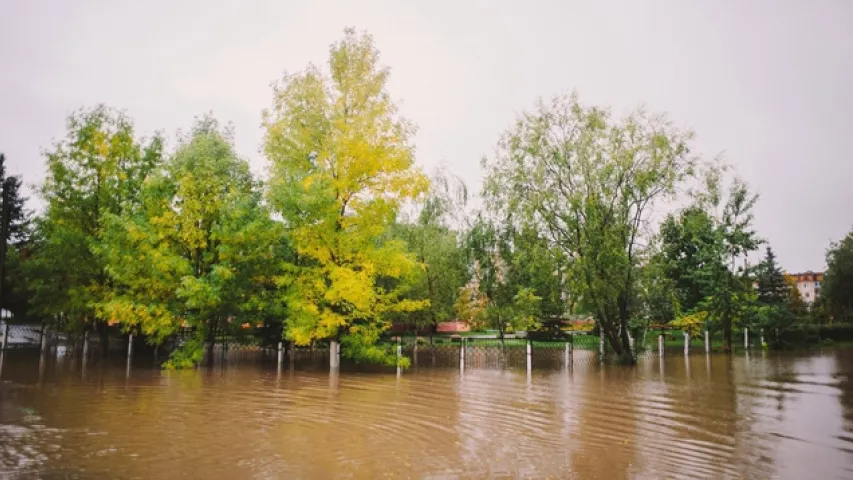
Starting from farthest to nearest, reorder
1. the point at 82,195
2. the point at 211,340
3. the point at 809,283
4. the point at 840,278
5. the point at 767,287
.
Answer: the point at 809,283
the point at 840,278
the point at 767,287
the point at 82,195
the point at 211,340

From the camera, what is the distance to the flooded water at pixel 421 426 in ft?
25.0

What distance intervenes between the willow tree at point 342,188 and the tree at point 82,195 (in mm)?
9922

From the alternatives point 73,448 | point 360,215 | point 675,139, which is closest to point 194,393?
point 73,448

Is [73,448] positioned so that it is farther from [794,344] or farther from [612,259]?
[794,344]

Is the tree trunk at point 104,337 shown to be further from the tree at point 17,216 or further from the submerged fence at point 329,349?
the tree at point 17,216

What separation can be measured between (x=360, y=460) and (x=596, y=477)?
318 cm

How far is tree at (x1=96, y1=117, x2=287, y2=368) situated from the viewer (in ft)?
64.5

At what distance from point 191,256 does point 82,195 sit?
9.26 metres

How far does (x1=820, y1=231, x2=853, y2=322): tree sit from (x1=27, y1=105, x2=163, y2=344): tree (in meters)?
54.8

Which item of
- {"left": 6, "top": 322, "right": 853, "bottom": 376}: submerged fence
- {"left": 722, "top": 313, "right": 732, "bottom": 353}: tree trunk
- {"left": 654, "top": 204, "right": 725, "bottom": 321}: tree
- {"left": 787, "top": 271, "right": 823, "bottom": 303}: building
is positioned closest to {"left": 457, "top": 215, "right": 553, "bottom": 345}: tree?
{"left": 6, "top": 322, "right": 853, "bottom": 376}: submerged fence

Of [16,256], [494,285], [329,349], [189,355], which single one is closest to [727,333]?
[494,285]

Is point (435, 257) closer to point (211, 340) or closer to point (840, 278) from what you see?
point (211, 340)

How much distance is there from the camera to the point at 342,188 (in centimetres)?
1944

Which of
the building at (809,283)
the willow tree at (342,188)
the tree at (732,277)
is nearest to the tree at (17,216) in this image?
the willow tree at (342,188)
